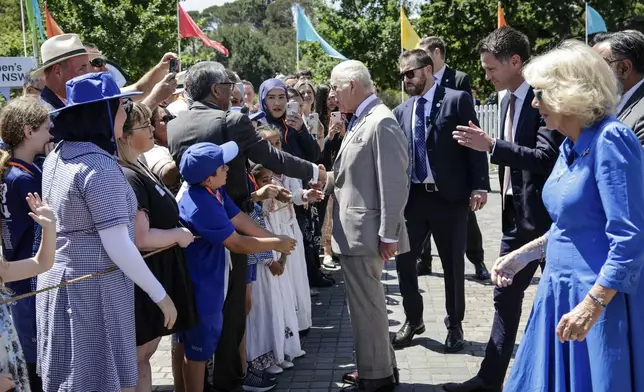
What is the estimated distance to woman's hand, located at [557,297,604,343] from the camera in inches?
110

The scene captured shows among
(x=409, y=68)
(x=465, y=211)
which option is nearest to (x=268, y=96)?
(x=409, y=68)

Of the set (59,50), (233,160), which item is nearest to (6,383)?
(233,160)

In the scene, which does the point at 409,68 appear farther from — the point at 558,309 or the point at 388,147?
the point at 558,309

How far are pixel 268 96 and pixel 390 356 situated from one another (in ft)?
10.5

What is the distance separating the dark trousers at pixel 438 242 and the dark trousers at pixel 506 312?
3.75 feet

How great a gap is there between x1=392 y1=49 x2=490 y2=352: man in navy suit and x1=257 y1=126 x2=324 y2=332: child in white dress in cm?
92

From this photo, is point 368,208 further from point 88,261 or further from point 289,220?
point 88,261

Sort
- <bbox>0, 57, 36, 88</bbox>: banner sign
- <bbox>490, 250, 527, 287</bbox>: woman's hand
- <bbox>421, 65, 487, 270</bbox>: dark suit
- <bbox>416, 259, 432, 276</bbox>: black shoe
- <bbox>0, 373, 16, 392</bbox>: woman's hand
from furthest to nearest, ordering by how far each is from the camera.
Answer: <bbox>0, 57, 36, 88</bbox>: banner sign, <bbox>416, 259, 432, 276</bbox>: black shoe, <bbox>421, 65, 487, 270</bbox>: dark suit, <bbox>490, 250, 527, 287</bbox>: woman's hand, <bbox>0, 373, 16, 392</bbox>: woman's hand

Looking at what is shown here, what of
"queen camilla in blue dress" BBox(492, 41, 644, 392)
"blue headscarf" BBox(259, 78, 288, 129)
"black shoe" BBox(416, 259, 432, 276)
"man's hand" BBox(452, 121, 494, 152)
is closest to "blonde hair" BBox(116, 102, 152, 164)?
"man's hand" BBox(452, 121, 494, 152)

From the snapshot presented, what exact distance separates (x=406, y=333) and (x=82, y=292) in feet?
11.1

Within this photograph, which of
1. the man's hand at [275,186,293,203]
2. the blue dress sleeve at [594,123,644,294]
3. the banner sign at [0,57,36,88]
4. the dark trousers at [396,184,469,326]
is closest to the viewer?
the blue dress sleeve at [594,123,644,294]

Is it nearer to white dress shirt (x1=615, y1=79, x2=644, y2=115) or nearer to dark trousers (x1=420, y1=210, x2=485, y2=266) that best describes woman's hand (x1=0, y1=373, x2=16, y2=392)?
white dress shirt (x1=615, y1=79, x2=644, y2=115)

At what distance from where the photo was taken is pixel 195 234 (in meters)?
4.17

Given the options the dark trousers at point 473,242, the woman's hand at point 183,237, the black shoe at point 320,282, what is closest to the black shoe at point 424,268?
the dark trousers at point 473,242
